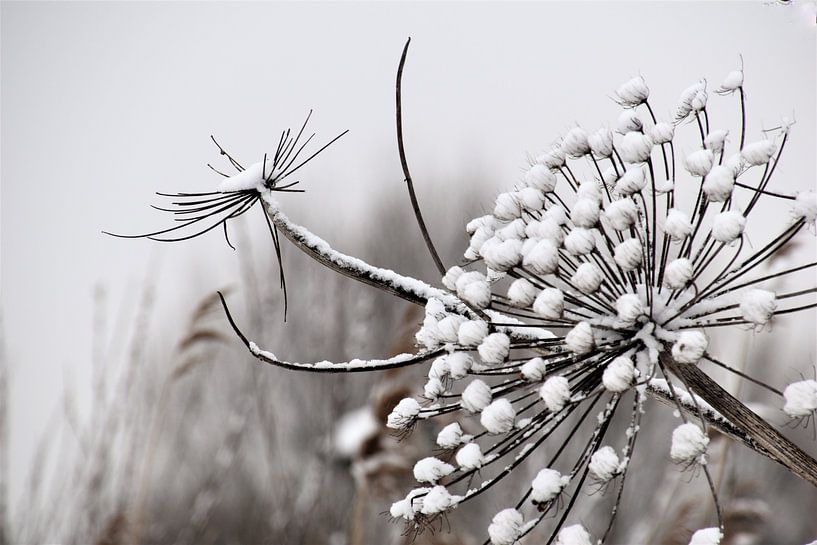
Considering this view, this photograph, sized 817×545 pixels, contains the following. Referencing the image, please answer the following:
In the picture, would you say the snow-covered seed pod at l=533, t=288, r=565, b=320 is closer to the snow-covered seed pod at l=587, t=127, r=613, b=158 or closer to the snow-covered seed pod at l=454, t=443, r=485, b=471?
the snow-covered seed pod at l=454, t=443, r=485, b=471

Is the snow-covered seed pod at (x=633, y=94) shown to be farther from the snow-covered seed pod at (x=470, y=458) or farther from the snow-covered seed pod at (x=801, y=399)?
the snow-covered seed pod at (x=470, y=458)

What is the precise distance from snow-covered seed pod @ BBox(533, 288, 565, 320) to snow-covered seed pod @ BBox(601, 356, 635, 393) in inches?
6.5

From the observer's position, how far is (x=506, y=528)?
56.3 inches

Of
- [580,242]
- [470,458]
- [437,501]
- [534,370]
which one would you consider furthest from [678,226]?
[437,501]

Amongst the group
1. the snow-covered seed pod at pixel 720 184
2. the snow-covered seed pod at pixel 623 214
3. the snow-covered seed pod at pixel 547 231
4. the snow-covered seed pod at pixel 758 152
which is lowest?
the snow-covered seed pod at pixel 547 231

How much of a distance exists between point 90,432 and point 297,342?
12.2 metres

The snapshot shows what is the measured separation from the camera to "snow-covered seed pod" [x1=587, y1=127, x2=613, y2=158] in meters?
1.72

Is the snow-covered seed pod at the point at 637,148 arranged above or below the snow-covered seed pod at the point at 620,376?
above

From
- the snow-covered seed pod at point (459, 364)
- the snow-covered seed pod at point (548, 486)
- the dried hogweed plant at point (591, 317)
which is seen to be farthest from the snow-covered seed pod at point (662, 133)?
the snow-covered seed pod at point (548, 486)

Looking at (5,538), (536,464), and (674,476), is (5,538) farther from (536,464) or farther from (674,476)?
(536,464)

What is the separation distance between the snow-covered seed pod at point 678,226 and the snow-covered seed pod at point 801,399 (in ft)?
1.23

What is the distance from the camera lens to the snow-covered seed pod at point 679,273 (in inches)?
55.3

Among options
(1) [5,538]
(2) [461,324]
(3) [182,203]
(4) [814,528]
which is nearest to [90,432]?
(1) [5,538]

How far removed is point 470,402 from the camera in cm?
148
